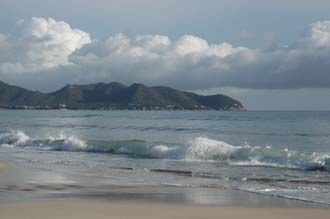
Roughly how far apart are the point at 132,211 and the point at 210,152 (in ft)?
70.0

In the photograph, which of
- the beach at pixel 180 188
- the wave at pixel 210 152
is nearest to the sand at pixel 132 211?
the beach at pixel 180 188

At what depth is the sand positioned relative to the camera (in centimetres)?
1248

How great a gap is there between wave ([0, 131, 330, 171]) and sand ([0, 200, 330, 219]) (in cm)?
1423

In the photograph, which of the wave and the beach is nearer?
the beach

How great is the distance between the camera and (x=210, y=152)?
34250 mm

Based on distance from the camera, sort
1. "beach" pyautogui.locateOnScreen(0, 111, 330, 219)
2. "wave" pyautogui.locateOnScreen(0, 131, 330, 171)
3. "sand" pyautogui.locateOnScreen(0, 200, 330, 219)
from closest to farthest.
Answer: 1. "sand" pyautogui.locateOnScreen(0, 200, 330, 219)
2. "beach" pyautogui.locateOnScreen(0, 111, 330, 219)
3. "wave" pyautogui.locateOnScreen(0, 131, 330, 171)

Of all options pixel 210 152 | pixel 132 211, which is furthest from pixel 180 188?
pixel 210 152

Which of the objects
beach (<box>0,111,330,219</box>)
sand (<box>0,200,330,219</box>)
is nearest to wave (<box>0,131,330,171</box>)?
beach (<box>0,111,330,219</box>)

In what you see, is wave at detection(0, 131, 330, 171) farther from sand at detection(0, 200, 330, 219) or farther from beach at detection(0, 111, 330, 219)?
sand at detection(0, 200, 330, 219)

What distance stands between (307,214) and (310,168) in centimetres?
1444

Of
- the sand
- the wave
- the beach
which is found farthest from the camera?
the wave

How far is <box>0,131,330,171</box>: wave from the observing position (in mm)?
28656

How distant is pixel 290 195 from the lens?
1664 centimetres

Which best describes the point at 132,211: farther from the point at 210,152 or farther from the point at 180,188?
the point at 210,152
